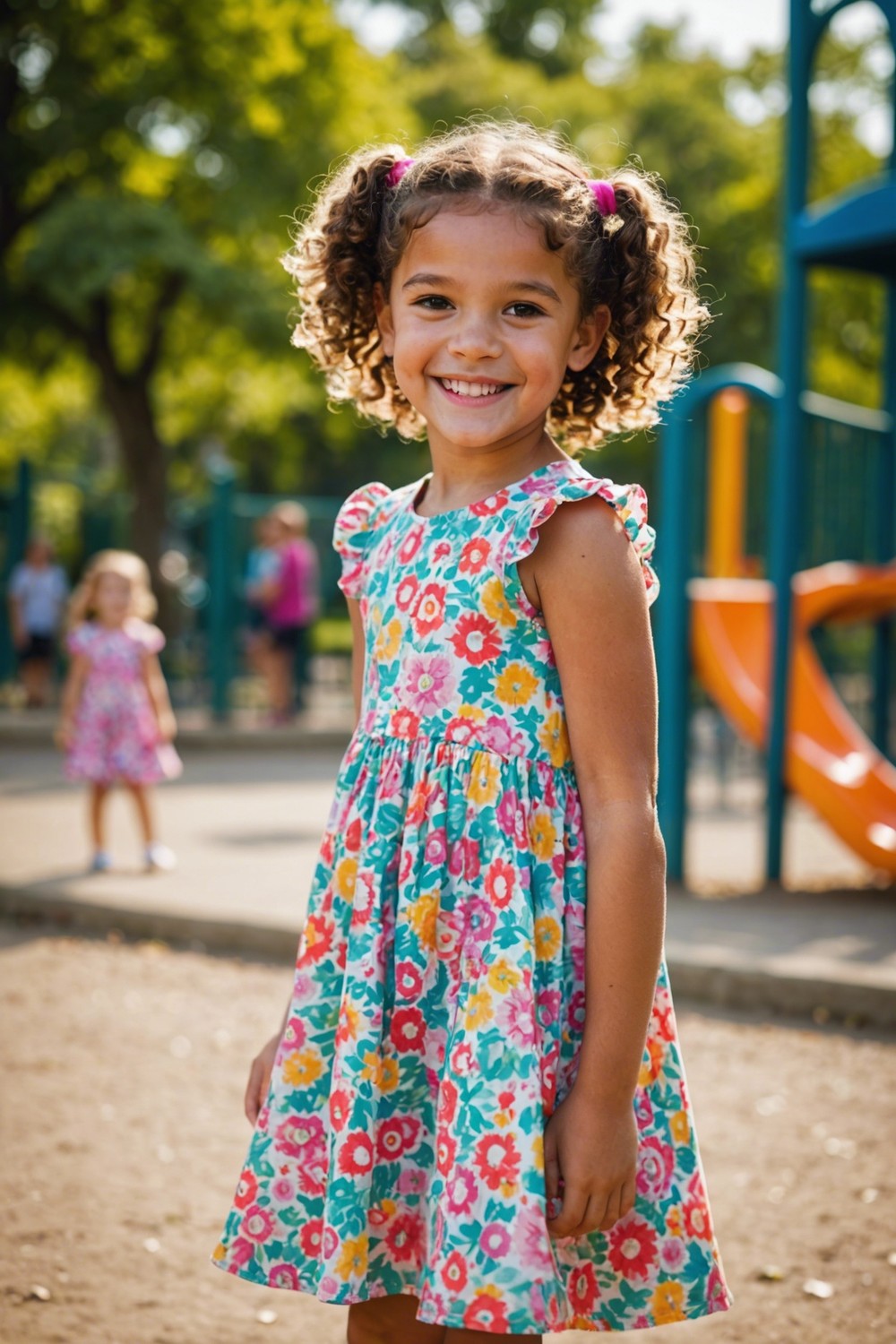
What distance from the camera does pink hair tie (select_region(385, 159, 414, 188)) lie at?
7.44 ft

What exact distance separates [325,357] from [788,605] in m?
4.77

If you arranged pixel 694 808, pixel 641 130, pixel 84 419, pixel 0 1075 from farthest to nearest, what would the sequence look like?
pixel 84 419 → pixel 641 130 → pixel 694 808 → pixel 0 1075

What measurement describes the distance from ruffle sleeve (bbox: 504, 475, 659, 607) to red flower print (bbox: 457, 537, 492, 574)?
5 cm

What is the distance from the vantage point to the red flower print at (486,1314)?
1.89 m

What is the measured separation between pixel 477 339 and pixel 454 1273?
1192 millimetres

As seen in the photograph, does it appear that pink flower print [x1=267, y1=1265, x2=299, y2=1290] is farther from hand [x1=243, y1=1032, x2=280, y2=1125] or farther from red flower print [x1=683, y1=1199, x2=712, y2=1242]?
red flower print [x1=683, y1=1199, x2=712, y2=1242]

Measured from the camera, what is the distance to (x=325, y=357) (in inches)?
102

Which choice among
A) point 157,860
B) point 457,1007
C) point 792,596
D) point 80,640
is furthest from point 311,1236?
point 80,640

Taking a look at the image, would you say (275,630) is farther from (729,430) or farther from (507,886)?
(507,886)

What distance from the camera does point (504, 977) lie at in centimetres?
199

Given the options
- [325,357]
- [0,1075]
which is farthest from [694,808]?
[325,357]

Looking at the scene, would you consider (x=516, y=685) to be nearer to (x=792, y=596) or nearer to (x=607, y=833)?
(x=607, y=833)

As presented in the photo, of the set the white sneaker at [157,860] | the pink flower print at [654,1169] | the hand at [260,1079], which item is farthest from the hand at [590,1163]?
the white sneaker at [157,860]

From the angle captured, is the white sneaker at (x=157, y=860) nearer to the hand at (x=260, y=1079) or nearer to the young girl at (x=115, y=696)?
the young girl at (x=115, y=696)
